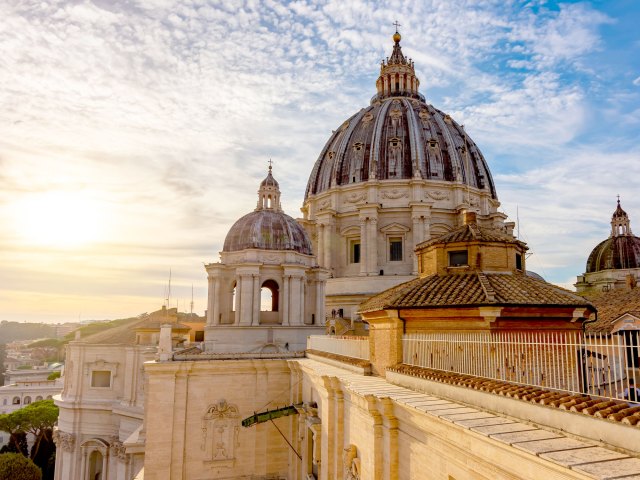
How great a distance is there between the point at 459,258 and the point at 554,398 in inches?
342

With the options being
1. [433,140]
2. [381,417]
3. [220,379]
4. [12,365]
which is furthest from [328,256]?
[12,365]

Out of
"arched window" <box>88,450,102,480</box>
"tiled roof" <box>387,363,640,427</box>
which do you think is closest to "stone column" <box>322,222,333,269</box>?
"arched window" <box>88,450,102,480</box>

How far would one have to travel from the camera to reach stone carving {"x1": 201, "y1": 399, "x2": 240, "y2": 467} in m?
21.4

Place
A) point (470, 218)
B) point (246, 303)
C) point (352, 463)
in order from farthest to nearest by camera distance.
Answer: point (246, 303)
point (470, 218)
point (352, 463)

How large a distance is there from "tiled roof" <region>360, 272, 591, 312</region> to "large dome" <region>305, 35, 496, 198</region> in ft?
97.2

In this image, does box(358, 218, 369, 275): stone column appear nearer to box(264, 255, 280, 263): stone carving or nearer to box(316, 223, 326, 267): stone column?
box(316, 223, 326, 267): stone column

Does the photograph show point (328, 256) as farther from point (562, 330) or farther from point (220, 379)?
point (562, 330)

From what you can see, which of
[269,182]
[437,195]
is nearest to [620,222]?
[437,195]

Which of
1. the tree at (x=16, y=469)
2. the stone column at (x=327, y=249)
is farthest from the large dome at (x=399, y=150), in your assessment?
the tree at (x=16, y=469)

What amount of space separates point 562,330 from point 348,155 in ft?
119

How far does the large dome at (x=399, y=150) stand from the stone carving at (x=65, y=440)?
28290mm

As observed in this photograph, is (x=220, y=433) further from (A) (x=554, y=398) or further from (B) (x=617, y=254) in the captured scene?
(B) (x=617, y=254)

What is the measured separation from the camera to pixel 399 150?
44594 mm

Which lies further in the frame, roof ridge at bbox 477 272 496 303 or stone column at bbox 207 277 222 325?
stone column at bbox 207 277 222 325
